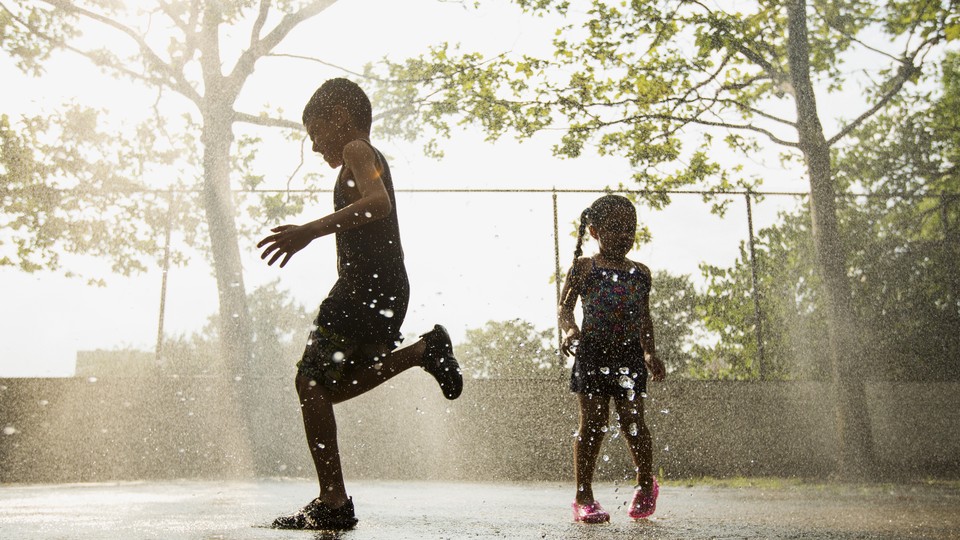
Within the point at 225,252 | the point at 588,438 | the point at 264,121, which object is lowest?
the point at 588,438

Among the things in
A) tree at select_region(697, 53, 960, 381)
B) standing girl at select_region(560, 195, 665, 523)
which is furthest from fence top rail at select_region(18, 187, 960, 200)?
standing girl at select_region(560, 195, 665, 523)

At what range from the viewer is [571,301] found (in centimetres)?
397

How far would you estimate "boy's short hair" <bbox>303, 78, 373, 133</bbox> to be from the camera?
328 centimetres

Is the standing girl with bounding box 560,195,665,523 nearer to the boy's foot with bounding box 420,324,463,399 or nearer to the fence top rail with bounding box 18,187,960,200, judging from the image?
the boy's foot with bounding box 420,324,463,399

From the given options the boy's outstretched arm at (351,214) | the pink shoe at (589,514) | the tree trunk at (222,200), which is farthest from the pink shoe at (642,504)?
the tree trunk at (222,200)

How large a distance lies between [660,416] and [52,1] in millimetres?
7779

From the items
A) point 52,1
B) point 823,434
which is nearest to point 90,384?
point 52,1

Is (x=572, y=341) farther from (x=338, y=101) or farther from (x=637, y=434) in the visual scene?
(x=338, y=101)

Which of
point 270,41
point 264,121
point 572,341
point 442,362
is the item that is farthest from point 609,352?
point 270,41

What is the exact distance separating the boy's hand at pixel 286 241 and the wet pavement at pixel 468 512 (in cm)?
90

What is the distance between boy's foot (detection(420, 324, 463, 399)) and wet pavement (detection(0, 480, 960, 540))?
1.74ft

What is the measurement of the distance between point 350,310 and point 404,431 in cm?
452

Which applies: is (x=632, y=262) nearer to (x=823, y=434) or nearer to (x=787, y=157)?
(x=823, y=434)

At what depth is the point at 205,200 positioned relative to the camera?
842cm
